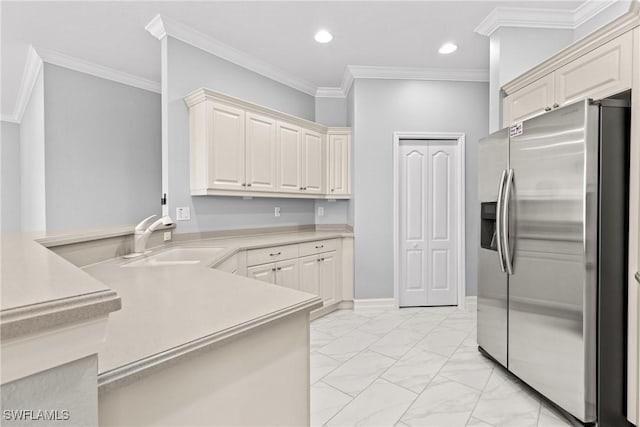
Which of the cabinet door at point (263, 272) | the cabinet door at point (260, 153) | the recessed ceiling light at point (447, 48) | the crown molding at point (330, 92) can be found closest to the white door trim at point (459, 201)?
the recessed ceiling light at point (447, 48)

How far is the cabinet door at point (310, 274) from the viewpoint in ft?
11.5

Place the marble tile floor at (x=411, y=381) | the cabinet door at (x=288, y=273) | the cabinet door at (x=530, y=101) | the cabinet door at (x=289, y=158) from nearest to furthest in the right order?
the marble tile floor at (x=411, y=381) → the cabinet door at (x=530, y=101) → the cabinet door at (x=288, y=273) → the cabinet door at (x=289, y=158)

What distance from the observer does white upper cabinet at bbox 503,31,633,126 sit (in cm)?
180

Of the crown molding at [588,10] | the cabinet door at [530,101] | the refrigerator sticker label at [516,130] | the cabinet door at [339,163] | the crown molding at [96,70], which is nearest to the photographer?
the refrigerator sticker label at [516,130]

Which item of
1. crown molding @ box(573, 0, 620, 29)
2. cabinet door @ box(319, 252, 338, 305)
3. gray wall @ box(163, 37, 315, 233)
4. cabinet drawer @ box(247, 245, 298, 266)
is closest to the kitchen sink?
cabinet drawer @ box(247, 245, 298, 266)

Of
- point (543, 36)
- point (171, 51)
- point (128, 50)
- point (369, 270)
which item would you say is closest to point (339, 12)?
point (171, 51)

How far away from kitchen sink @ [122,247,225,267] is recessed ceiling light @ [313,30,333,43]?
85.0 inches

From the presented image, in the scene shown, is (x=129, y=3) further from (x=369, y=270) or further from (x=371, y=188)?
(x=369, y=270)

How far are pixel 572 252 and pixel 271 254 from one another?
7.41ft

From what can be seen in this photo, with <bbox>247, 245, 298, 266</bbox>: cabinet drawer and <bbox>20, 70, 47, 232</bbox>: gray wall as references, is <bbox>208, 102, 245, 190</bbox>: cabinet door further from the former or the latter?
<bbox>20, 70, 47, 232</bbox>: gray wall

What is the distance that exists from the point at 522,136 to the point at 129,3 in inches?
119

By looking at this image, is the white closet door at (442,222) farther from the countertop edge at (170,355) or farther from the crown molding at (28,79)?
the crown molding at (28,79)

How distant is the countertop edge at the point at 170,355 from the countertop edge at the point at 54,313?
0.64 feet

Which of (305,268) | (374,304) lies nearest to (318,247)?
(305,268)
